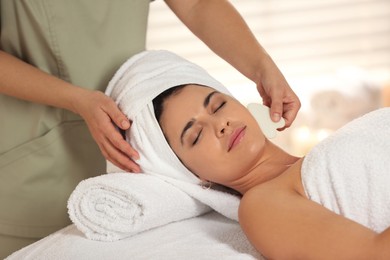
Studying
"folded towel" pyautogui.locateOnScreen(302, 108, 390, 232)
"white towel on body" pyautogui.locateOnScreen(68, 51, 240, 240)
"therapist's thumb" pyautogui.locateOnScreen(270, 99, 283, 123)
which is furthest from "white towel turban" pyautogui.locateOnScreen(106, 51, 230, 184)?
"folded towel" pyautogui.locateOnScreen(302, 108, 390, 232)

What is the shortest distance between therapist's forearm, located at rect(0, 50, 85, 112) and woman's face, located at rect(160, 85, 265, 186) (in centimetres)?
26

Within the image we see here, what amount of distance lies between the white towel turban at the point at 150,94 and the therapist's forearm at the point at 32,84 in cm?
16

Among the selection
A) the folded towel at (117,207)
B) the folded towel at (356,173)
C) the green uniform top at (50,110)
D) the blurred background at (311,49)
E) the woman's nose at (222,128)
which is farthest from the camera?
the blurred background at (311,49)

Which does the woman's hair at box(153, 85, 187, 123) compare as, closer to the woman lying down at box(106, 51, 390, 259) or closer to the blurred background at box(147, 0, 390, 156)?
the woman lying down at box(106, 51, 390, 259)

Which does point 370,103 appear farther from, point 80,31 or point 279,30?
point 80,31

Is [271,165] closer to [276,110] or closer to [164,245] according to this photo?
[276,110]

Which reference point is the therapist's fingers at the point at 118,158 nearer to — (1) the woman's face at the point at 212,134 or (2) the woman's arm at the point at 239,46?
(1) the woman's face at the point at 212,134

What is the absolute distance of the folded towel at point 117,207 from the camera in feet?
4.89

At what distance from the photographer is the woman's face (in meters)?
1.59

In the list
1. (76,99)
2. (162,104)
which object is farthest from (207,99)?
(76,99)

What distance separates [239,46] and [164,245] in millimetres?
633

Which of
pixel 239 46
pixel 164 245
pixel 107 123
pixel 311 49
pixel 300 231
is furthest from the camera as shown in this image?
pixel 311 49

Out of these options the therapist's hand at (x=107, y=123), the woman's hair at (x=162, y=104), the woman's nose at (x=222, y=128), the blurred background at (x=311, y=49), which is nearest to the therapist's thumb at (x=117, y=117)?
the therapist's hand at (x=107, y=123)

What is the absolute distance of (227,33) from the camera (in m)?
1.81
